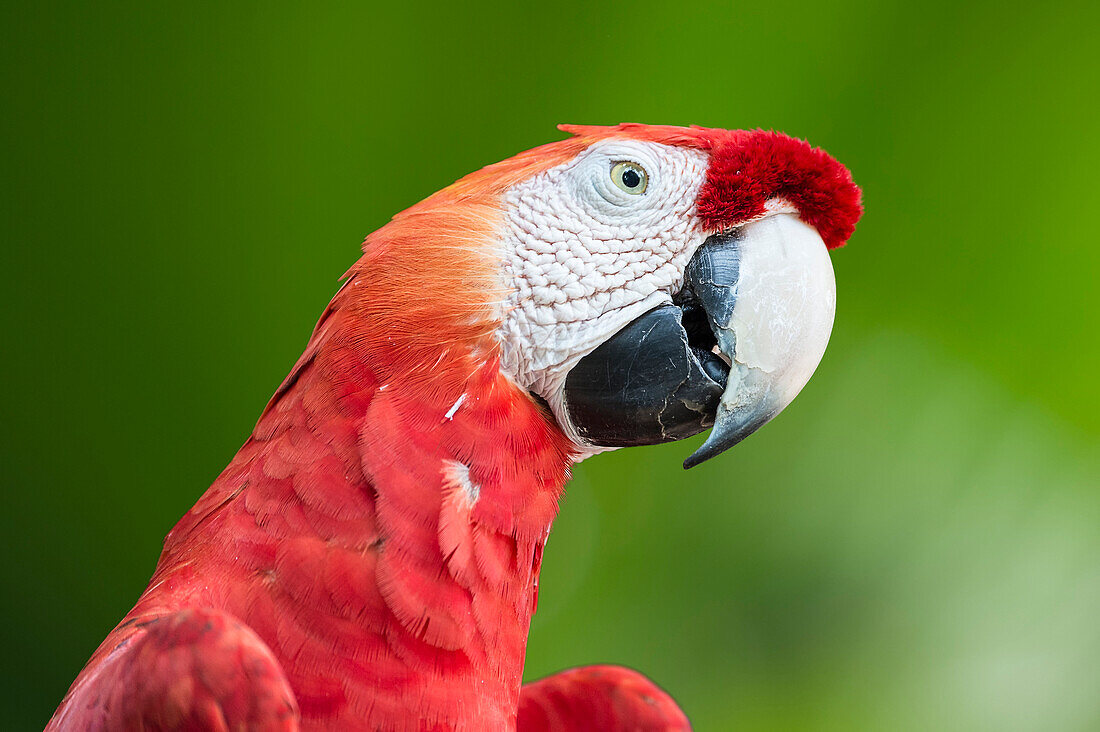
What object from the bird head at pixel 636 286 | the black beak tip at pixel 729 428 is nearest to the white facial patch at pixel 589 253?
the bird head at pixel 636 286

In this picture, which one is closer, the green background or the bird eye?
the bird eye

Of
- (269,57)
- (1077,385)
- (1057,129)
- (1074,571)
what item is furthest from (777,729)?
(269,57)

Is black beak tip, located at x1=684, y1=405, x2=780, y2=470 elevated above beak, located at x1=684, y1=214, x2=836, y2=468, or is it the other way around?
beak, located at x1=684, y1=214, x2=836, y2=468

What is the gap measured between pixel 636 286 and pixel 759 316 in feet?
Result: 0.47

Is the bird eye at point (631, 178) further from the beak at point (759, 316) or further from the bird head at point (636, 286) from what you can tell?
the beak at point (759, 316)

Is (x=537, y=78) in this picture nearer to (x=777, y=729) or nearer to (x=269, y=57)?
(x=269, y=57)

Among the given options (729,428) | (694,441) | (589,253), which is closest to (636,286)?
(589,253)

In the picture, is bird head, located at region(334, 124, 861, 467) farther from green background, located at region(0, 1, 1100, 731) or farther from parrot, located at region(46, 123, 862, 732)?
green background, located at region(0, 1, 1100, 731)

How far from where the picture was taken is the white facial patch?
3.20 feet

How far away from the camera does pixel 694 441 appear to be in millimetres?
2090

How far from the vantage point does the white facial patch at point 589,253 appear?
98cm

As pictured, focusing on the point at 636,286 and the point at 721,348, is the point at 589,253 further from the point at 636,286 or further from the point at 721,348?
the point at 721,348

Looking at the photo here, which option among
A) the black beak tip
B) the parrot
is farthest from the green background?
the black beak tip

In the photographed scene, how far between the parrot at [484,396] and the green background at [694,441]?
70 centimetres
